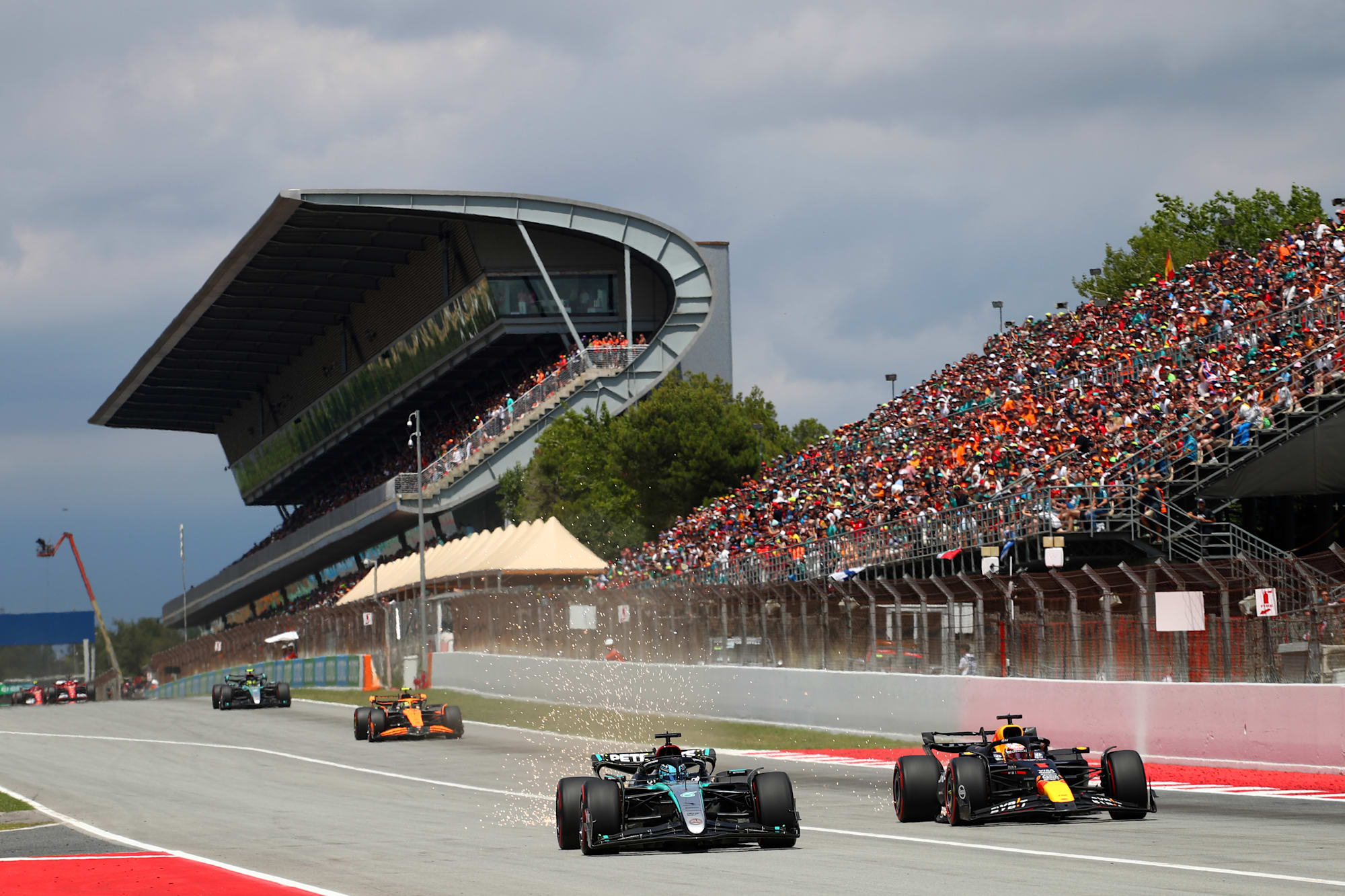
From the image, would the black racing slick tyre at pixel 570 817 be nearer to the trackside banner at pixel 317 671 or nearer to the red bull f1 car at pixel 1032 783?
the red bull f1 car at pixel 1032 783

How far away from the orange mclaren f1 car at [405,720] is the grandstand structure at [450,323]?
26026mm

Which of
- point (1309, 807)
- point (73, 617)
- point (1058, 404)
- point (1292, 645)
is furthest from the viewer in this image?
point (73, 617)

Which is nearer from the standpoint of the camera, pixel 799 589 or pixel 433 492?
pixel 799 589

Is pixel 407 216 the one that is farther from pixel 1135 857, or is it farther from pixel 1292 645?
pixel 1135 857

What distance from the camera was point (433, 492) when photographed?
6600 centimetres

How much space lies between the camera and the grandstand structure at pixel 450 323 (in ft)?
216

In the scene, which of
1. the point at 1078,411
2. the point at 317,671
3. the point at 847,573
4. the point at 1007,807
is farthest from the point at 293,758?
the point at 317,671

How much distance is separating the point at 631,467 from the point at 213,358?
39.3 meters

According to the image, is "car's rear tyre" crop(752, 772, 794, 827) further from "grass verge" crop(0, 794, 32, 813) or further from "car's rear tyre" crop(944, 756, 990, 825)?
"grass verge" crop(0, 794, 32, 813)

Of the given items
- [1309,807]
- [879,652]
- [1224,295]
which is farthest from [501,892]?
[1224,295]

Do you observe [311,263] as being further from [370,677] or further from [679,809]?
[679,809]

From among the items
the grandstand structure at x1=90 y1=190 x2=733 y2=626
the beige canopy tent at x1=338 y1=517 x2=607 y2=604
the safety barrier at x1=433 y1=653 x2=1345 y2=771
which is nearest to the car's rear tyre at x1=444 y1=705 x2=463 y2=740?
the safety barrier at x1=433 y1=653 x2=1345 y2=771

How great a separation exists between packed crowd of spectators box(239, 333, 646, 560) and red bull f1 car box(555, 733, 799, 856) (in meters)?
53.4

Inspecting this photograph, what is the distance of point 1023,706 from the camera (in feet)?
71.0
